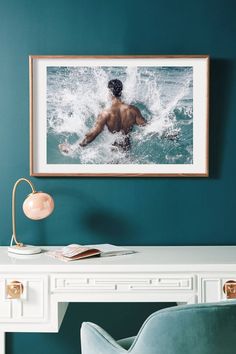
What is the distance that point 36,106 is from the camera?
276 centimetres

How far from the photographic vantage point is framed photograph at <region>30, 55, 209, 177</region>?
2.76 meters

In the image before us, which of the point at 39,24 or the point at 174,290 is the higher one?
the point at 39,24

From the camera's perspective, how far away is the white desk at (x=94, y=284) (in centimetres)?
228

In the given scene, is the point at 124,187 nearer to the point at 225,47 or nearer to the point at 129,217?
the point at 129,217

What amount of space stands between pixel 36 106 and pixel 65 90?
176mm

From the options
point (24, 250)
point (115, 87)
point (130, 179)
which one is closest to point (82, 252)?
point (24, 250)

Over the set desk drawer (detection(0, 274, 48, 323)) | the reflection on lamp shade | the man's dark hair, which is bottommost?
desk drawer (detection(0, 274, 48, 323))

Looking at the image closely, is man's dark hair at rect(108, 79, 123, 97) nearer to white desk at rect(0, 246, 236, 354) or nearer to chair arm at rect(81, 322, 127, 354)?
white desk at rect(0, 246, 236, 354)

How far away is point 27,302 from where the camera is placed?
2.29 meters

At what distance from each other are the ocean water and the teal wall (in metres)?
0.12

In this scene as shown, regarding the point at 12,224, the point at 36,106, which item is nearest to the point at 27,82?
the point at 36,106

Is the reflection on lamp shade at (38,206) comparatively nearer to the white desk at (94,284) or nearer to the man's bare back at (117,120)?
the white desk at (94,284)

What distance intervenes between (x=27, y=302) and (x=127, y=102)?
1153 millimetres

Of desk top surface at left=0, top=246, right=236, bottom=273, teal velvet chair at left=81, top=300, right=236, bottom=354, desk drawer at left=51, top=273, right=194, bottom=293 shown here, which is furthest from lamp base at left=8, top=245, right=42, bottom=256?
teal velvet chair at left=81, top=300, right=236, bottom=354
